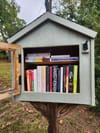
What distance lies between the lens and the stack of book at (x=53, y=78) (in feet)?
6.79

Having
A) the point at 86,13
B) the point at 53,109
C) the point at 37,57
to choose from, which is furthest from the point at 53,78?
the point at 86,13

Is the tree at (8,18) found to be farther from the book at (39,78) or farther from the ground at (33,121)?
the book at (39,78)

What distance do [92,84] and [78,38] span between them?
41cm

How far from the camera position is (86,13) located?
6.52m

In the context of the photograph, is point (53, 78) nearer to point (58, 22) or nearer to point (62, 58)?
point (62, 58)

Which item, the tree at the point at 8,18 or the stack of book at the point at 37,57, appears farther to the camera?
the tree at the point at 8,18

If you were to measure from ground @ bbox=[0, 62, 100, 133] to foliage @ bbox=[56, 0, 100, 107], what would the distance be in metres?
0.45

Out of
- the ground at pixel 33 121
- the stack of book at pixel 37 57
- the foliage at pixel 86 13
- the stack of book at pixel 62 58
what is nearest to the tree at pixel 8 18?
the foliage at pixel 86 13

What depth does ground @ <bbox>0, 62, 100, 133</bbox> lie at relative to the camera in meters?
3.96

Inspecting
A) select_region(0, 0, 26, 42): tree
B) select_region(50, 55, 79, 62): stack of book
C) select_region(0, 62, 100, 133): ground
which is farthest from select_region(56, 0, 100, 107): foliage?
select_region(0, 0, 26, 42): tree

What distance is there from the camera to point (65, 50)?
239 centimetres

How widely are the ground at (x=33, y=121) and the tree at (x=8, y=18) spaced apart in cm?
1304

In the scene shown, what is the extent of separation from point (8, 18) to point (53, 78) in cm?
1704

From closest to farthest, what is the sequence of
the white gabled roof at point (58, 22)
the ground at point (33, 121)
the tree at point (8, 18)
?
1. the white gabled roof at point (58, 22)
2. the ground at point (33, 121)
3. the tree at point (8, 18)
